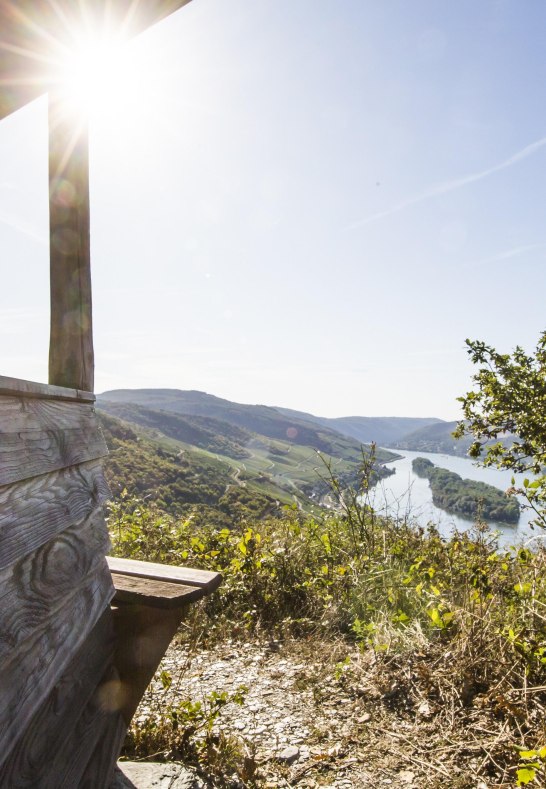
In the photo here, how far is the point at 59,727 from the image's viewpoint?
132 cm

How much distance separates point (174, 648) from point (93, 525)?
3.03 meters

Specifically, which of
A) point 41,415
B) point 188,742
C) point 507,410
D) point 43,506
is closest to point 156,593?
point 43,506

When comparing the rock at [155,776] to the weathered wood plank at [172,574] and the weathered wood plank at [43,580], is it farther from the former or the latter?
the weathered wood plank at [43,580]

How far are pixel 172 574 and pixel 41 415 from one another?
1251mm

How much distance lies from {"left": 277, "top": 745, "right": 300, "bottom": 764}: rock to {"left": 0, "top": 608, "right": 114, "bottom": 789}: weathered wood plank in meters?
1.39

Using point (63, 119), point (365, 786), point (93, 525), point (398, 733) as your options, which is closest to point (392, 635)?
point (398, 733)

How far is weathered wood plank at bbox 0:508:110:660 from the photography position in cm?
102

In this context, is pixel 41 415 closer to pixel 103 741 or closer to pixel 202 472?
pixel 103 741

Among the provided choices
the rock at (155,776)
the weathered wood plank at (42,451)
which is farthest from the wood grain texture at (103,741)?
the weathered wood plank at (42,451)

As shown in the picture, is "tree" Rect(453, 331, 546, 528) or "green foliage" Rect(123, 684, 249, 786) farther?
"tree" Rect(453, 331, 546, 528)

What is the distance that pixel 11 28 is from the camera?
1.26 metres

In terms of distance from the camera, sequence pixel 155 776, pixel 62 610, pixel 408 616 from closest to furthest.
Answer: pixel 62 610 < pixel 155 776 < pixel 408 616

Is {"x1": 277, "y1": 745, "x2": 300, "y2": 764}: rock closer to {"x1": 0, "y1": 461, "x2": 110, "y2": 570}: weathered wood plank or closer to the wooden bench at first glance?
the wooden bench

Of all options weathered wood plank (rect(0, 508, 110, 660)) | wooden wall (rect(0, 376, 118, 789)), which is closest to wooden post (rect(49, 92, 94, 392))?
wooden wall (rect(0, 376, 118, 789))
